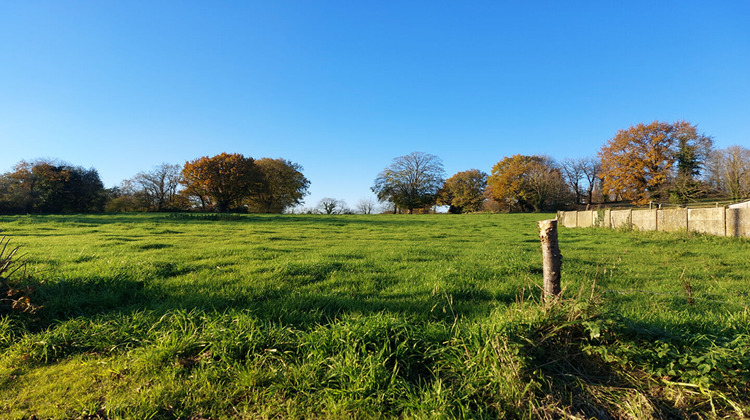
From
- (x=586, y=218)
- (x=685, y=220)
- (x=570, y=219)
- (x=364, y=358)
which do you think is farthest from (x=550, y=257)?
(x=570, y=219)

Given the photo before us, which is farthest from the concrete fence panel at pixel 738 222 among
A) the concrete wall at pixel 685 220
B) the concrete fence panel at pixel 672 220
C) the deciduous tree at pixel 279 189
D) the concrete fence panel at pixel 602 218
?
the deciduous tree at pixel 279 189

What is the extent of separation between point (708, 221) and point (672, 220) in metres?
1.47

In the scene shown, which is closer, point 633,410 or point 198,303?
point 633,410

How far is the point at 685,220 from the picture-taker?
14648 millimetres

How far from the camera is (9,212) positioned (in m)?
30.2

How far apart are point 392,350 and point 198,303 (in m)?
2.77

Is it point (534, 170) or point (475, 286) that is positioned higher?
point (534, 170)

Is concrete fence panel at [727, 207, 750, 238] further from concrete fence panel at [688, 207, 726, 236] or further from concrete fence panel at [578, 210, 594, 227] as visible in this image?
concrete fence panel at [578, 210, 594, 227]

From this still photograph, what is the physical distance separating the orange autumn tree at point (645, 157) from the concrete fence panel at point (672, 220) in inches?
1091

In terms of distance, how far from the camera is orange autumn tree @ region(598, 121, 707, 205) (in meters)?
37.3

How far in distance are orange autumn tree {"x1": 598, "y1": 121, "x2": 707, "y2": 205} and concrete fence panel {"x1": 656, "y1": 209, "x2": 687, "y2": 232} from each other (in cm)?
2770

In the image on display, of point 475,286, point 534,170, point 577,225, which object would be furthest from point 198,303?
point 534,170

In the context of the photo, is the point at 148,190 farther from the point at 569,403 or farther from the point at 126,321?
the point at 569,403

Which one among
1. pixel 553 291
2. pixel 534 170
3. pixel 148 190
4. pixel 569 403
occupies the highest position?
pixel 534 170
